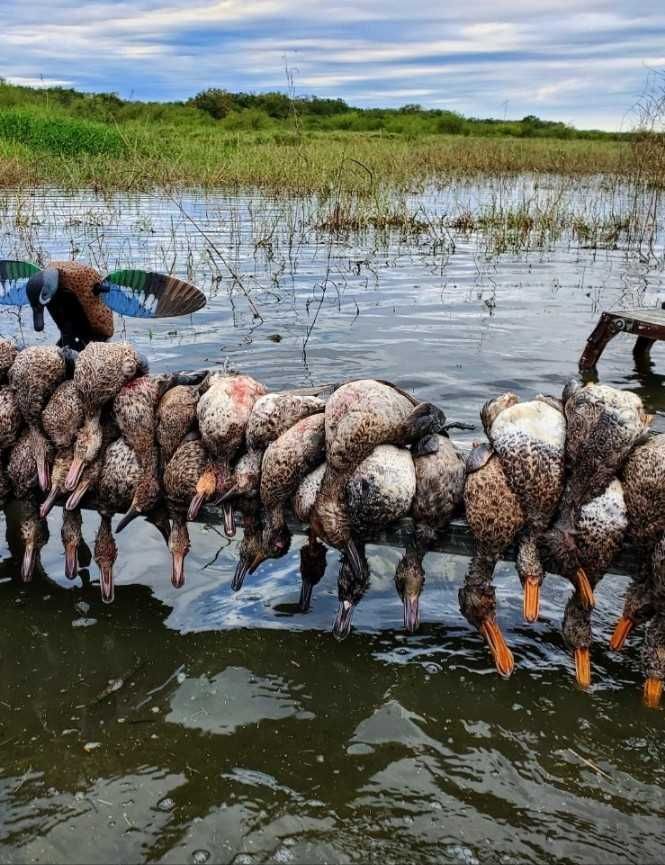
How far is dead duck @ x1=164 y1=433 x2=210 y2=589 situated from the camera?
345cm

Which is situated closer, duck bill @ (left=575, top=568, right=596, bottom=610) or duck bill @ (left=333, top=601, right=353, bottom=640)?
duck bill @ (left=575, top=568, right=596, bottom=610)

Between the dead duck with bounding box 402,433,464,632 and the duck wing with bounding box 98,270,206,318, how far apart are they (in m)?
1.64

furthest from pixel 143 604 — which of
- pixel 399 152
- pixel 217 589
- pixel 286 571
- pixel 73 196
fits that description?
pixel 399 152

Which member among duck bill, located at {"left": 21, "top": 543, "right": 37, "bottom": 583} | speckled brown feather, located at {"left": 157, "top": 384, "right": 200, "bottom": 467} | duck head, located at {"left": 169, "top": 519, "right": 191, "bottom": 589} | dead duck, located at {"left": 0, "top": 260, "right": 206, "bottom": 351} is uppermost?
dead duck, located at {"left": 0, "top": 260, "right": 206, "bottom": 351}

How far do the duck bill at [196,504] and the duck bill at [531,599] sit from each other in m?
1.28

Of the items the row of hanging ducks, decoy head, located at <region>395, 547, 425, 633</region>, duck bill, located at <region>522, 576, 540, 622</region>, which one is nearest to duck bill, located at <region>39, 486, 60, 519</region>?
the row of hanging ducks

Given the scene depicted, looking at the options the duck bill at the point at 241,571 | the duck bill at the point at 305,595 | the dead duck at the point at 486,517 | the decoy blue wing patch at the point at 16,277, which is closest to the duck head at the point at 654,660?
the dead duck at the point at 486,517

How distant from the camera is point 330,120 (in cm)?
4409

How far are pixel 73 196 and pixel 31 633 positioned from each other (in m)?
15.4

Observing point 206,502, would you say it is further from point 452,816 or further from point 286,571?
point 452,816

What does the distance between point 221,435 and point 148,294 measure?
1.29 meters

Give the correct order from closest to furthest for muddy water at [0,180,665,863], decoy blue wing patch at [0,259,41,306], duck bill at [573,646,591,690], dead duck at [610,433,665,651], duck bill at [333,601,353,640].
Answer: muddy water at [0,180,665,863]
dead duck at [610,433,665,651]
duck bill at [573,646,591,690]
duck bill at [333,601,353,640]
decoy blue wing patch at [0,259,41,306]

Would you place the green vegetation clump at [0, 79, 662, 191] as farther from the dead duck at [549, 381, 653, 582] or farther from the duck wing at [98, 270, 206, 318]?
the dead duck at [549, 381, 653, 582]

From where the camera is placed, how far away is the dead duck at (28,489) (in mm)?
3752
